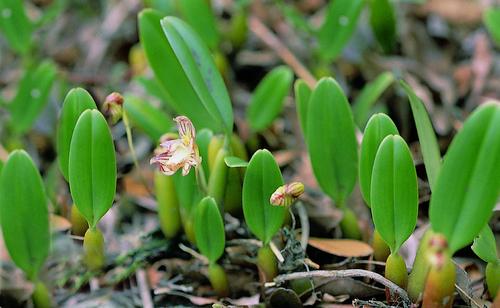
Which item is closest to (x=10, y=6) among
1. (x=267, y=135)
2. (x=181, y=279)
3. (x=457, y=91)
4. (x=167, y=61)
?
(x=167, y=61)

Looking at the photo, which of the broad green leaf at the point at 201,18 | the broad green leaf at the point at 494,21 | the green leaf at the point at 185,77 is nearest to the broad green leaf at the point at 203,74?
the green leaf at the point at 185,77

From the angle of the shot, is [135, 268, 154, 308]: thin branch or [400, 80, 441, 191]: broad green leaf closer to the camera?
[400, 80, 441, 191]: broad green leaf

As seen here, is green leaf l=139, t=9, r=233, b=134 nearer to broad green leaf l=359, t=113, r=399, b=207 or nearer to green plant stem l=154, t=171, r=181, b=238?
green plant stem l=154, t=171, r=181, b=238

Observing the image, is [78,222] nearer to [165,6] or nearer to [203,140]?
[203,140]

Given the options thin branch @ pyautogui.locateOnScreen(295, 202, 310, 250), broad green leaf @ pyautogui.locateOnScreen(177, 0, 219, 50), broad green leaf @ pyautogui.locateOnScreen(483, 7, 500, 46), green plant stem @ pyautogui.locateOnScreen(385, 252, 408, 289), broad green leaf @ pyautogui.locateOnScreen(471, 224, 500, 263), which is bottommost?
thin branch @ pyautogui.locateOnScreen(295, 202, 310, 250)

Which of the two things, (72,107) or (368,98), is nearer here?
(72,107)

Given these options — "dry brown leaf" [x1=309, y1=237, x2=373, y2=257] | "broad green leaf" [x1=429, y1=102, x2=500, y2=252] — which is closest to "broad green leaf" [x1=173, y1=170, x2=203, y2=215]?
"dry brown leaf" [x1=309, y1=237, x2=373, y2=257]

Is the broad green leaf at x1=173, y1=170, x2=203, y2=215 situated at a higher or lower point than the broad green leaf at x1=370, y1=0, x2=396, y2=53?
lower

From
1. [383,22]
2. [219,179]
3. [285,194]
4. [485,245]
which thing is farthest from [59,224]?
[383,22]
